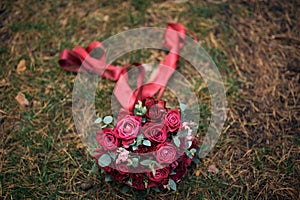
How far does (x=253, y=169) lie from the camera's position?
1.99 metres

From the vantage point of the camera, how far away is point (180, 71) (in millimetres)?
2373

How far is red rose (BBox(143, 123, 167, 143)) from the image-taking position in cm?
167

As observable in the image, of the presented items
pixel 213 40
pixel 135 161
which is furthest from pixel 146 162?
pixel 213 40

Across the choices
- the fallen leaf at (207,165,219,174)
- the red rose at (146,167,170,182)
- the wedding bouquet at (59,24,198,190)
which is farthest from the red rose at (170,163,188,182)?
the fallen leaf at (207,165,219,174)

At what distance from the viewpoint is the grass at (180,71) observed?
1.95 metres

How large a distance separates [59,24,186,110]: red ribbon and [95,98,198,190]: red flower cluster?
1.32 ft

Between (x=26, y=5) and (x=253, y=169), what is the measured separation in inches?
79.7

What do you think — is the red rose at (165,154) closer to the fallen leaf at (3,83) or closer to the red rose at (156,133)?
the red rose at (156,133)

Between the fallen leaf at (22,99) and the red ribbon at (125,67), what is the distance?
0.33 m

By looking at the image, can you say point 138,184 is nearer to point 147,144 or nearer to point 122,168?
point 122,168

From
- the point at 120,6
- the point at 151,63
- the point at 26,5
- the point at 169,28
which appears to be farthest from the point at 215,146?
the point at 26,5

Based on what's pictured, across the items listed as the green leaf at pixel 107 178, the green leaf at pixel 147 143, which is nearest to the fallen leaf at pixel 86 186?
the green leaf at pixel 107 178

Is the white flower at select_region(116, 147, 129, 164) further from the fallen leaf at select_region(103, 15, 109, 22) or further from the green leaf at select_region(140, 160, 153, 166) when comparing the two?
the fallen leaf at select_region(103, 15, 109, 22)

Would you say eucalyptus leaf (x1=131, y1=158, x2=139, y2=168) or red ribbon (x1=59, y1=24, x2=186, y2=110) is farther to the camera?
red ribbon (x1=59, y1=24, x2=186, y2=110)
